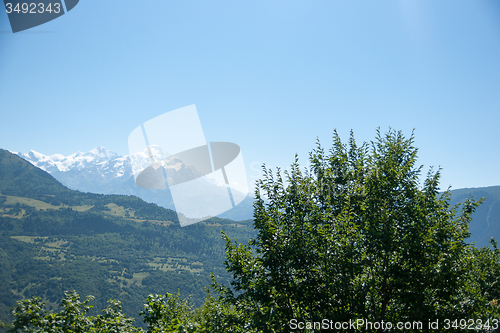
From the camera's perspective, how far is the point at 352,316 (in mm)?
9969

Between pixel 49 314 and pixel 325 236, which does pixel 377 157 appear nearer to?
pixel 325 236

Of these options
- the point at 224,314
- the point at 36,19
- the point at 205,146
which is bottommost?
the point at 224,314

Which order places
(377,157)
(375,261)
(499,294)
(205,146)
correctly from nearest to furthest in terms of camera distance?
(375,261)
(377,157)
(499,294)
(205,146)

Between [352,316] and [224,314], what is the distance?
4852mm

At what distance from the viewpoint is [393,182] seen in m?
11.6

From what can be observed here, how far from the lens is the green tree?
10.0 meters

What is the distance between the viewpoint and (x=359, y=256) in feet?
33.2

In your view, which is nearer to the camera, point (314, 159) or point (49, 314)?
point (49, 314)

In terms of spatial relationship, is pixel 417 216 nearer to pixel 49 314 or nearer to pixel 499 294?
pixel 49 314

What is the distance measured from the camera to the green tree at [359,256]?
395 inches

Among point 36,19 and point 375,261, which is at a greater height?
point 36,19

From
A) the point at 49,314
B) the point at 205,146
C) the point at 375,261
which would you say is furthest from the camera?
the point at 205,146

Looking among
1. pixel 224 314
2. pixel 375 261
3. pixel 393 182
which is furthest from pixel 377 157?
pixel 224 314

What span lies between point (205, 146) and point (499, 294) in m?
31.1
